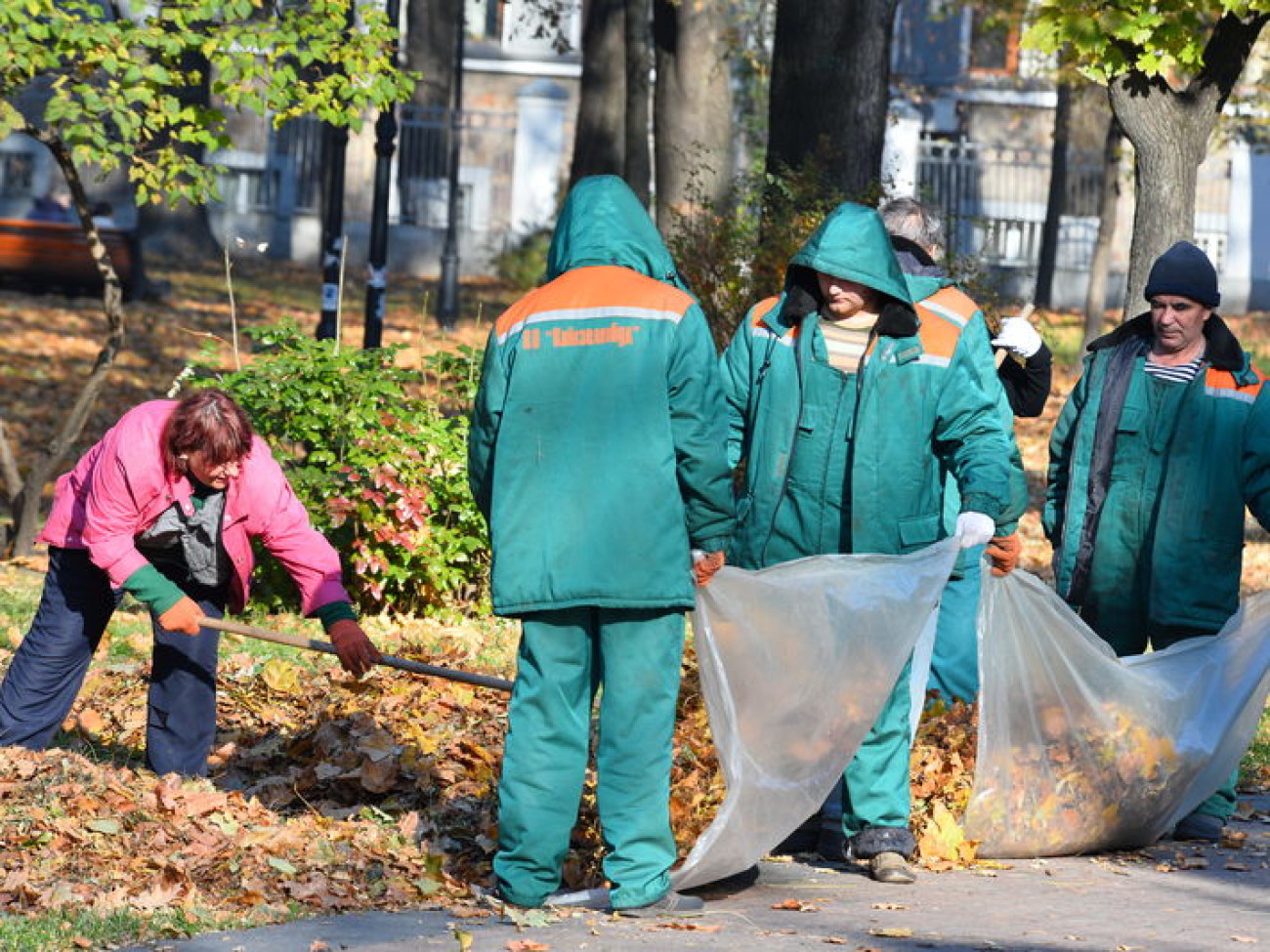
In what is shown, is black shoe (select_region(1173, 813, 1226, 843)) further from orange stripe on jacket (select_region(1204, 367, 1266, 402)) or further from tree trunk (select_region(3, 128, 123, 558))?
tree trunk (select_region(3, 128, 123, 558))

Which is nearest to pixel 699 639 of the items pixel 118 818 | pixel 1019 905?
pixel 1019 905

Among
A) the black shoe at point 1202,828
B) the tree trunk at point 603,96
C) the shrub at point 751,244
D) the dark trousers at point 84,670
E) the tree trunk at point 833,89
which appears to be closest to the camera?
the dark trousers at point 84,670

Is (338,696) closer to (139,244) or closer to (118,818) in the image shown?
(118,818)

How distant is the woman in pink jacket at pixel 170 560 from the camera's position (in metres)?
5.99

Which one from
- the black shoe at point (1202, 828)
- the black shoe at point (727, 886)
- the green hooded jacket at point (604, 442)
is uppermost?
the green hooded jacket at point (604, 442)

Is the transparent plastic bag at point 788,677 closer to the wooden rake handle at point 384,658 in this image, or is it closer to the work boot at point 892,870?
the work boot at point 892,870

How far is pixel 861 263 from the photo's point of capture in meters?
5.73

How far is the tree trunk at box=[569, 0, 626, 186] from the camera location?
2320cm

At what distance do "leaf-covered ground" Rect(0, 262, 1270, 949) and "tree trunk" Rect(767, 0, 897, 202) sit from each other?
4821mm

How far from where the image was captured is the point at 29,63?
973 centimetres

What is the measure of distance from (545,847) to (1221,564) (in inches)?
97.1

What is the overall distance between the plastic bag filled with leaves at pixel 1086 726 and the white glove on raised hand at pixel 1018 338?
3.40 ft

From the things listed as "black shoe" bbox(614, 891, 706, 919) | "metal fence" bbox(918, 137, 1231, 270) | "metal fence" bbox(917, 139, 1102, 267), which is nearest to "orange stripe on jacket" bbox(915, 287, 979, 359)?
"black shoe" bbox(614, 891, 706, 919)

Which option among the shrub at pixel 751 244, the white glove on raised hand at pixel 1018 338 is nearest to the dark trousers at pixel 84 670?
the white glove on raised hand at pixel 1018 338
